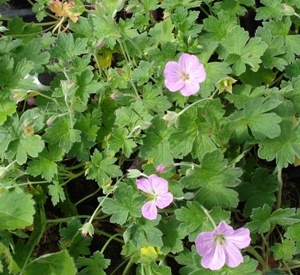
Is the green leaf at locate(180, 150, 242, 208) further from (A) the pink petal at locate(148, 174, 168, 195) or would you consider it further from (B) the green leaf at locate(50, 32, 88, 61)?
(B) the green leaf at locate(50, 32, 88, 61)

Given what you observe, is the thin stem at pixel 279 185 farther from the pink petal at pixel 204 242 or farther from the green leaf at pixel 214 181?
the pink petal at pixel 204 242

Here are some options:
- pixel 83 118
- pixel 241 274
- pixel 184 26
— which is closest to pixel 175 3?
pixel 184 26

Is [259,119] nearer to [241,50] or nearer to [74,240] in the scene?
[241,50]

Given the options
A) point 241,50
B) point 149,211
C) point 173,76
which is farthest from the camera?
point 241,50

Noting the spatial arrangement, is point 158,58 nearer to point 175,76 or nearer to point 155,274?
point 175,76

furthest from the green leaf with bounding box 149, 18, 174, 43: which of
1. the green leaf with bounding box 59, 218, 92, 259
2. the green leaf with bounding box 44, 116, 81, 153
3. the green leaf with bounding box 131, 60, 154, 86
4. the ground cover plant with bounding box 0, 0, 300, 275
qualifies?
the green leaf with bounding box 59, 218, 92, 259

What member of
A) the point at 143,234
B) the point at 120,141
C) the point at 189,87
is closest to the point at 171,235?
the point at 143,234
